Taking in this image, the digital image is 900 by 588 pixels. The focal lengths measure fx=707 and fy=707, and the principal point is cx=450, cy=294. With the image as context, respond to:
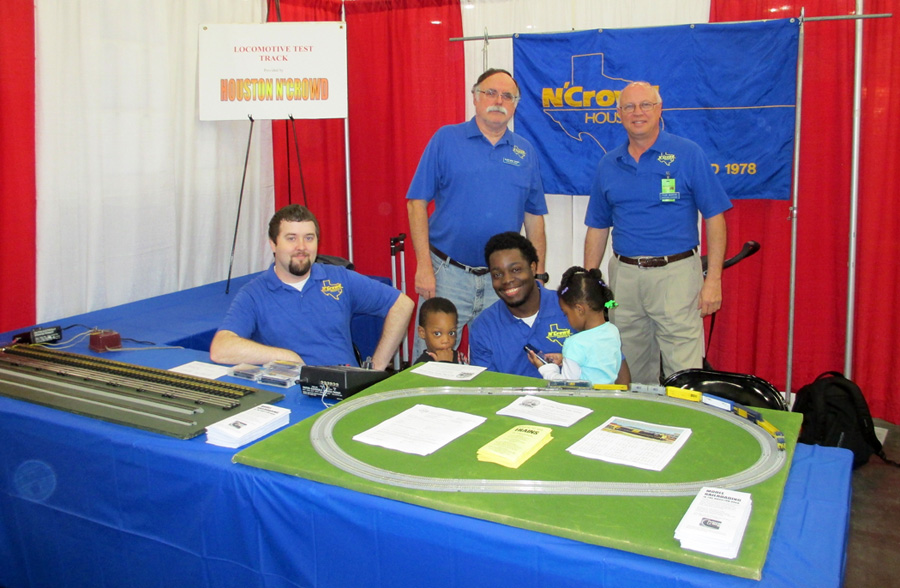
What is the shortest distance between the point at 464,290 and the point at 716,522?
2.18 m

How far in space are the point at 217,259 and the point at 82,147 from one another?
3.67 feet

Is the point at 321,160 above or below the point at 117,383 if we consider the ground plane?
above

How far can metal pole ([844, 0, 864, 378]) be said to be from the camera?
3445 millimetres

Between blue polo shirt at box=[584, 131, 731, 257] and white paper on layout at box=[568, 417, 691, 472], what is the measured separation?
169 cm

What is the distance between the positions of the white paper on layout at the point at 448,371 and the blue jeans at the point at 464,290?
113cm

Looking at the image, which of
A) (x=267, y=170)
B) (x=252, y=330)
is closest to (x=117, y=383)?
(x=252, y=330)

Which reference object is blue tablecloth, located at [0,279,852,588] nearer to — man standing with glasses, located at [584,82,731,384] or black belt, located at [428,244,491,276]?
black belt, located at [428,244,491,276]

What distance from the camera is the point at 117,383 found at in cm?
203

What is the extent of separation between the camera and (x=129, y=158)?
12.3 ft

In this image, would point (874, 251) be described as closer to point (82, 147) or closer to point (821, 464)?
point (821, 464)

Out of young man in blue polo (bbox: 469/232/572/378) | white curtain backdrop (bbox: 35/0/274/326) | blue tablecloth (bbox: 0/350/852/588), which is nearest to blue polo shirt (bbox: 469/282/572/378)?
young man in blue polo (bbox: 469/232/572/378)

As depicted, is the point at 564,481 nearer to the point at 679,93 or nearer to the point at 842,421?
the point at 842,421

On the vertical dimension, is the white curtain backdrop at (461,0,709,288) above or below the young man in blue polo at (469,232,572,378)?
above

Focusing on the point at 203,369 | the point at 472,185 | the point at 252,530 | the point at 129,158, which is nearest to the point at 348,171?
the point at 129,158
